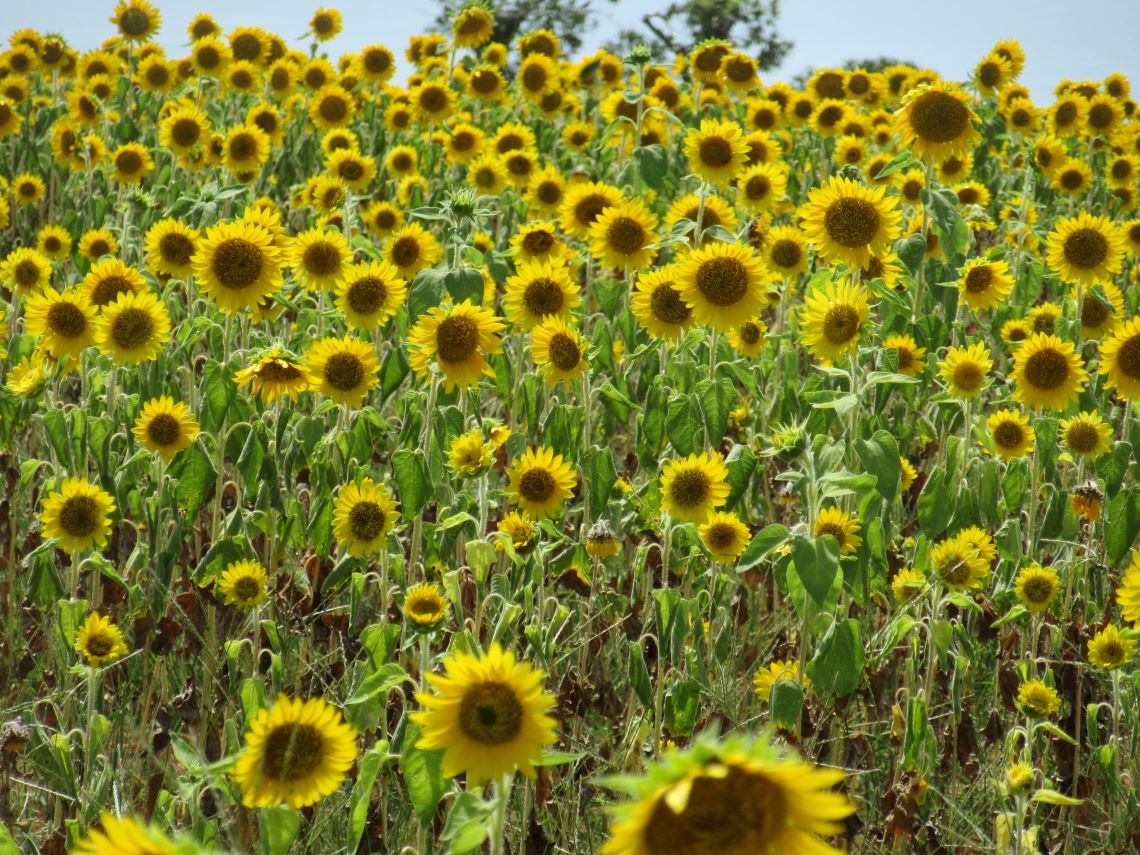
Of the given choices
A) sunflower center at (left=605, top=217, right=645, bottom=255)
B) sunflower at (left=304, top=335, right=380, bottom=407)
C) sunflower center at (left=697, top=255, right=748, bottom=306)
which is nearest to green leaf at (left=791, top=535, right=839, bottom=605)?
sunflower center at (left=697, top=255, right=748, bottom=306)

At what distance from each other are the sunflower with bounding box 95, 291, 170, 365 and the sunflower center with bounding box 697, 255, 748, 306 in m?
1.71

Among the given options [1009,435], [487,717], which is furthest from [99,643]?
[1009,435]

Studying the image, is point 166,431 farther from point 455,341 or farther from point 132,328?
point 455,341

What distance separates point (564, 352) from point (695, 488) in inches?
27.6

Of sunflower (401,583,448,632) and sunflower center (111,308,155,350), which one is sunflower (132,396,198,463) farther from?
sunflower (401,583,448,632)

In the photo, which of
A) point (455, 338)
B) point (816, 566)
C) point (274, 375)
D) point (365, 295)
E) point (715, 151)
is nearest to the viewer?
point (816, 566)

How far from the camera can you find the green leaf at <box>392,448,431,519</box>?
288cm

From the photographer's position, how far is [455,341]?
3.22 meters

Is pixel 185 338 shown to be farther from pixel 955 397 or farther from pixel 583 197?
pixel 955 397

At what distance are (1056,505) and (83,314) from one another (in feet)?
9.83

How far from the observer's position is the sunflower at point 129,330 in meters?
3.48

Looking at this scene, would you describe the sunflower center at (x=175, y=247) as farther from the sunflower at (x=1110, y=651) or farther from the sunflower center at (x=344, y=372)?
the sunflower at (x=1110, y=651)

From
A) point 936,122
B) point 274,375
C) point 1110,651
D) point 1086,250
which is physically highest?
point 936,122

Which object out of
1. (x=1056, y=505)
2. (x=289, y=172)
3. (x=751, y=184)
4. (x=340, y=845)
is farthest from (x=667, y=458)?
(x=289, y=172)
